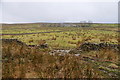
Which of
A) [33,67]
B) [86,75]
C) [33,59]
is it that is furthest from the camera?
[33,59]

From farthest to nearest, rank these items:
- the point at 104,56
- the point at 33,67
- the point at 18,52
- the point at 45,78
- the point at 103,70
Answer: the point at 104,56
the point at 18,52
the point at 103,70
the point at 33,67
the point at 45,78

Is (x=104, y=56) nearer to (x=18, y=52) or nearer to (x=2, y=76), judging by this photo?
(x=18, y=52)

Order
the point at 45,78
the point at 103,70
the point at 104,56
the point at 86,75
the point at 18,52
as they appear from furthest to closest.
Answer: the point at 104,56, the point at 18,52, the point at 103,70, the point at 86,75, the point at 45,78

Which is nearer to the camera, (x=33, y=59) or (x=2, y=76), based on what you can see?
(x=2, y=76)

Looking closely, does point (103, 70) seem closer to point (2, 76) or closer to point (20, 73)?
point (20, 73)

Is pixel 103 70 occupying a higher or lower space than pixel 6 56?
lower

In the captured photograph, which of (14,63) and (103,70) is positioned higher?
(14,63)

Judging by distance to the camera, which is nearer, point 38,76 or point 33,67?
point 38,76

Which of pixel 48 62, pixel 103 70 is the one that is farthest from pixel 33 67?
pixel 103 70

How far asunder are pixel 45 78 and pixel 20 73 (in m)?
1.24

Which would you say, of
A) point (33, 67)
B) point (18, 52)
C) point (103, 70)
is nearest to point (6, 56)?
point (18, 52)

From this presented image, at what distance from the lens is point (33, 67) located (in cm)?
695

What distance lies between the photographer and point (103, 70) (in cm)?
770

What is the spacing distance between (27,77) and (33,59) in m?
2.45
